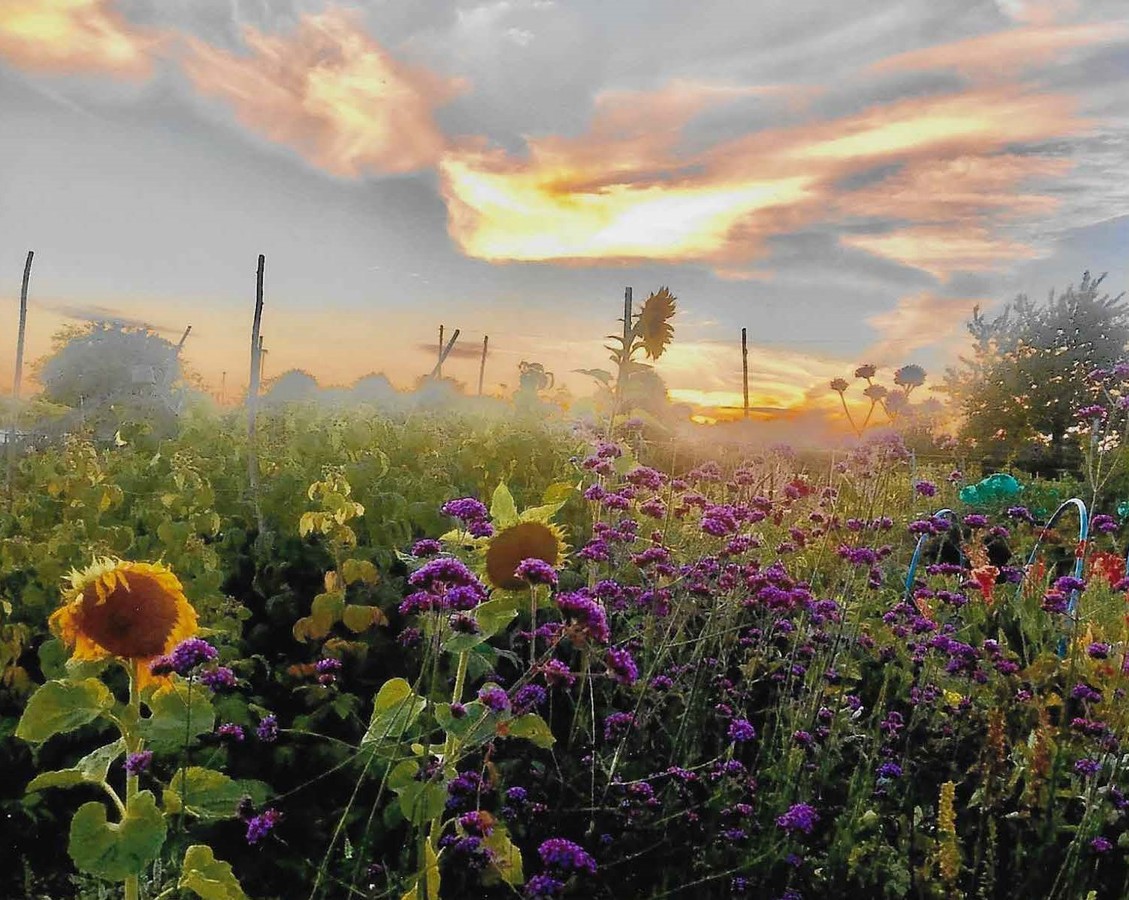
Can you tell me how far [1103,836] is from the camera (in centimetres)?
256

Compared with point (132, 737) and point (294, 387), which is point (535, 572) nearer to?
point (132, 737)

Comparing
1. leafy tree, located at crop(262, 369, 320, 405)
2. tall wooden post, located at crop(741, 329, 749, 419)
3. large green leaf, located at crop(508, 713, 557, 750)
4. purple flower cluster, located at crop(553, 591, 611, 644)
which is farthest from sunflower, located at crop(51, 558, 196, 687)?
tall wooden post, located at crop(741, 329, 749, 419)

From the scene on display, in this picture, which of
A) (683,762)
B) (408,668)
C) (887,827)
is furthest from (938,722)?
(408,668)

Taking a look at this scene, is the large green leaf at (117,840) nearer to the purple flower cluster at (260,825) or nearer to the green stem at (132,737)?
the green stem at (132,737)

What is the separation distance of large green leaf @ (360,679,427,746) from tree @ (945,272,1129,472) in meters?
20.1

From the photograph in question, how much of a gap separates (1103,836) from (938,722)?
49cm

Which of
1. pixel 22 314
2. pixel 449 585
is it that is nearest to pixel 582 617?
pixel 449 585

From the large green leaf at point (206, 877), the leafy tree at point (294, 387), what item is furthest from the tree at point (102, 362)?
the large green leaf at point (206, 877)

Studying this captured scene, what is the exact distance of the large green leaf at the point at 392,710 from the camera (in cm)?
172

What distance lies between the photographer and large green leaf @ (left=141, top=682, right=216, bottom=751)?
1686 mm

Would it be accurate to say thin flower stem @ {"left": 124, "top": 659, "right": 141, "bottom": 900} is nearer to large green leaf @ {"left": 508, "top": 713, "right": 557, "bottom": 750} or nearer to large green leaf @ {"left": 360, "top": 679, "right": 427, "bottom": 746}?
large green leaf @ {"left": 360, "top": 679, "right": 427, "bottom": 746}

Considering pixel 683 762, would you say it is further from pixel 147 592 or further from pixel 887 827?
pixel 147 592

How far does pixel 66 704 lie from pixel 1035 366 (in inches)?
963

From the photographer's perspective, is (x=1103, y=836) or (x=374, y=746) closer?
(x=374, y=746)
